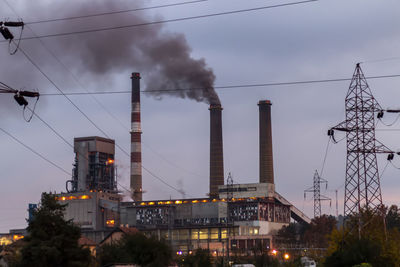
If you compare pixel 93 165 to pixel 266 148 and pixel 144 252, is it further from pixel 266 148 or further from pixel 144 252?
pixel 144 252

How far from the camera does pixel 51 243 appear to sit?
41625 mm

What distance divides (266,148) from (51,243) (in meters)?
134

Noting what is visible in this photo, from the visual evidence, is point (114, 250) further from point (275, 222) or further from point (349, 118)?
point (275, 222)

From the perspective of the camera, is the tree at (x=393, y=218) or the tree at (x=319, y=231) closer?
the tree at (x=393, y=218)

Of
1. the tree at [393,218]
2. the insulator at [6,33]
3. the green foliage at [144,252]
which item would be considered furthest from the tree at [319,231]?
the insulator at [6,33]

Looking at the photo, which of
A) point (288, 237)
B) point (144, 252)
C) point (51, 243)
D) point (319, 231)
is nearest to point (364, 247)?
point (51, 243)

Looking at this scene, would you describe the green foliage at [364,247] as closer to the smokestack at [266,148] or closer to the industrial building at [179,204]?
the industrial building at [179,204]

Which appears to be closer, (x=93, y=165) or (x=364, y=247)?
(x=364, y=247)

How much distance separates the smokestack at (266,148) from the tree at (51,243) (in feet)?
435

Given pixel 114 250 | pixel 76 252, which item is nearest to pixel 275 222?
pixel 114 250

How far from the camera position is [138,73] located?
161 metres

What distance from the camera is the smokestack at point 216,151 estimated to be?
169m

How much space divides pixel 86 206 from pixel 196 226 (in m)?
28.7

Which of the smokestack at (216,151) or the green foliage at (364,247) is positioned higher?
the smokestack at (216,151)
